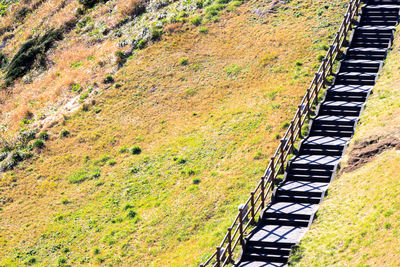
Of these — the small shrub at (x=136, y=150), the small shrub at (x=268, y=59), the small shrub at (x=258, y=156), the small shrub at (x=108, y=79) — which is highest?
the small shrub at (x=108, y=79)

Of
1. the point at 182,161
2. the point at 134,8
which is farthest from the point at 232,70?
the point at 134,8

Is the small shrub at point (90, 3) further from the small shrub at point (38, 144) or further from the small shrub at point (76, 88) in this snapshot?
the small shrub at point (38, 144)

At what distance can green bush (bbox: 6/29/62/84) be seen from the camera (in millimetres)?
39906

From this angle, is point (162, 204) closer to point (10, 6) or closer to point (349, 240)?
point (349, 240)

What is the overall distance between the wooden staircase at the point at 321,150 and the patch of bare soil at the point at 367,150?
0.61 m

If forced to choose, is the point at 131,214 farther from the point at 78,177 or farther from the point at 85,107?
the point at 85,107

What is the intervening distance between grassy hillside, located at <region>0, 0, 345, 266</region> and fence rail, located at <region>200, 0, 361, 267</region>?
1114 mm

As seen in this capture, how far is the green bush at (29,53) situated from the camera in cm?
3991

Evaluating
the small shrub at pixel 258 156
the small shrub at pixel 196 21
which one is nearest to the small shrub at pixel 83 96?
the small shrub at pixel 196 21

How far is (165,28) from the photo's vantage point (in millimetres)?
35344

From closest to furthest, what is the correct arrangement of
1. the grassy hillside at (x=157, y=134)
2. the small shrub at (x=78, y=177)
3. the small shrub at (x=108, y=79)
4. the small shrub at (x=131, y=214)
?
1. the grassy hillside at (x=157, y=134)
2. the small shrub at (x=131, y=214)
3. the small shrub at (x=78, y=177)
4. the small shrub at (x=108, y=79)

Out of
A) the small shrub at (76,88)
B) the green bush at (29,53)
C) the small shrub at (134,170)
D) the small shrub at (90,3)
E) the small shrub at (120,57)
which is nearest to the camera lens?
the small shrub at (134,170)

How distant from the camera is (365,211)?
54.7ft

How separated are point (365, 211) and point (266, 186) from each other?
4291 millimetres
